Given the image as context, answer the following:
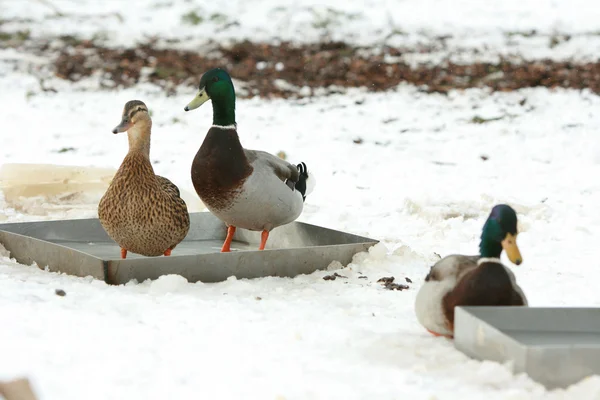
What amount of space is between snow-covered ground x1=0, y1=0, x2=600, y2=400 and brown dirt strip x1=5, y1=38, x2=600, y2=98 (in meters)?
0.34

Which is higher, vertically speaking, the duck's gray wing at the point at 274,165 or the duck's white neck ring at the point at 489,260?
the duck's gray wing at the point at 274,165

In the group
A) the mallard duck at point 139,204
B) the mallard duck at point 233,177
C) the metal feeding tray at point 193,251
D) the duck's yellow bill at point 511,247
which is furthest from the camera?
the mallard duck at point 233,177

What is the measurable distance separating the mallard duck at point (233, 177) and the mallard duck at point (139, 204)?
0.17 m

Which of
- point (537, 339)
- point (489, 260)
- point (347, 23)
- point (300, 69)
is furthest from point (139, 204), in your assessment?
point (347, 23)

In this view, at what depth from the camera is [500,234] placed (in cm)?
279

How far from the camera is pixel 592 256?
14.0 feet

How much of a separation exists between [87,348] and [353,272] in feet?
4.84

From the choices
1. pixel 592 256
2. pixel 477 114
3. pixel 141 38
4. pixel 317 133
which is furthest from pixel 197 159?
pixel 141 38

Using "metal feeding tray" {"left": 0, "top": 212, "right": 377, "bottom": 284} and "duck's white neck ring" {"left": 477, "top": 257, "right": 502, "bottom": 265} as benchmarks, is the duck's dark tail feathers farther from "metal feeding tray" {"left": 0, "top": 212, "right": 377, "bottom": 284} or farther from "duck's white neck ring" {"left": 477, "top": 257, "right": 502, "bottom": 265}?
"duck's white neck ring" {"left": 477, "top": 257, "right": 502, "bottom": 265}

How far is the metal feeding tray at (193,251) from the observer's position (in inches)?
141

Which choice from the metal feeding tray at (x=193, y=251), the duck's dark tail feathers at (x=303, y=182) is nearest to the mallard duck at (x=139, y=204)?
the metal feeding tray at (x=193, y=251)

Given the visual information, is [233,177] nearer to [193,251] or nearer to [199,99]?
[199,99]

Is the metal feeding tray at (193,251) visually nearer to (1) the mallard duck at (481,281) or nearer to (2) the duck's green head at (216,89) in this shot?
(2) the duck's green head at (216,89)

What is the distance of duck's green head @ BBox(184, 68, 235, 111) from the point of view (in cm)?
410
